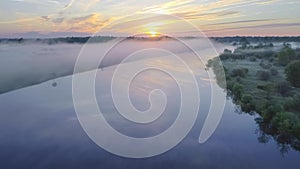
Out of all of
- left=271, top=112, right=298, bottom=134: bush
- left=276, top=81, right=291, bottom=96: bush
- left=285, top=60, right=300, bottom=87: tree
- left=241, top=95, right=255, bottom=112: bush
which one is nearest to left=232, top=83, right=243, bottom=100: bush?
left=241, top=95, right=255, bottom=112: bush

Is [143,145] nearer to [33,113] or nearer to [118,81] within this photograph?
[33,113]

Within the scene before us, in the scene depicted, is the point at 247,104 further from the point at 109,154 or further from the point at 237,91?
Answer: the point at 109,154

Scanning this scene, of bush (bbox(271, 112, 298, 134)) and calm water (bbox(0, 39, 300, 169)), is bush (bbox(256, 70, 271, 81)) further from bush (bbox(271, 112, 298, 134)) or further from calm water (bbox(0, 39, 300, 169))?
bush (bbox(271, 112, 298, 134))

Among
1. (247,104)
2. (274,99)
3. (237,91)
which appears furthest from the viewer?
(237,91)

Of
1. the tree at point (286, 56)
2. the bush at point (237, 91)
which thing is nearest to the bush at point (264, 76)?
the bush at point (237, 91)

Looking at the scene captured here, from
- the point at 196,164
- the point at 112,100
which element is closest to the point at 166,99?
the point at 112,100

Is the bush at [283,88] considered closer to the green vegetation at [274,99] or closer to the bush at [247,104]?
the green vegetation at [274,99]

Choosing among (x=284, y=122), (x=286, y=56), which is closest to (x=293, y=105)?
(x=284, y=122)
